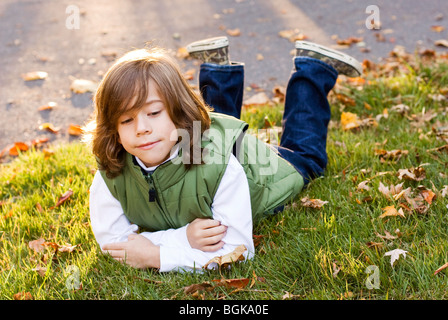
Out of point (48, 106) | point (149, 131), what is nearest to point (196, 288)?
point (149, 131)

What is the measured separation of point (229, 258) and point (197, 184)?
35 cm

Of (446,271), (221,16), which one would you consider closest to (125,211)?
(446,271)

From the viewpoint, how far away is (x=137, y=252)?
2.17 meters

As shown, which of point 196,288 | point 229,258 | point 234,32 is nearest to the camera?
point 196,288

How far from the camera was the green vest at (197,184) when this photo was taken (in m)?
2.11

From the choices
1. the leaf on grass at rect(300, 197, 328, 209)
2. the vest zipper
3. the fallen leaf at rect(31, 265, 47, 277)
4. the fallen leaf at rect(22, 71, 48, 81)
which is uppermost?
the fallen leaf at rect(22, 71, 48, 81)

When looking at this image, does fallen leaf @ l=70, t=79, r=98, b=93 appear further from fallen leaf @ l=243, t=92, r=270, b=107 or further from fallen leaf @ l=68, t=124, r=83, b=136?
fallen leaf @ l=243, t=92, r=270, b=107

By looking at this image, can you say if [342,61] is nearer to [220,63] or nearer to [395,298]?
[220,63]

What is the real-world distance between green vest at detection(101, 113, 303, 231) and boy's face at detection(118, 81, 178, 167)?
8 centimetres

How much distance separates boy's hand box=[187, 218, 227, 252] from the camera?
214 cm

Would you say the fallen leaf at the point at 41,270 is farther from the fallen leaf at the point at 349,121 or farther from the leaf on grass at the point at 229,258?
the fallen leaf at the point at 349,121

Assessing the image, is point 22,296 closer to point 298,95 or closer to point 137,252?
point 137,252

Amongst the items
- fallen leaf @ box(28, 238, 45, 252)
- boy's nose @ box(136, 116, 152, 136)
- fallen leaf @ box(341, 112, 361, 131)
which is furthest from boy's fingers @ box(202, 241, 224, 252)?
fallen leaf @ box(341, 112, 361, 131)

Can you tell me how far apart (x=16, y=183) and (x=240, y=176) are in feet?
5.30
